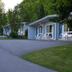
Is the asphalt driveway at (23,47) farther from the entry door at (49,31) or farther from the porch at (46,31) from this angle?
the entry door at (49,31)

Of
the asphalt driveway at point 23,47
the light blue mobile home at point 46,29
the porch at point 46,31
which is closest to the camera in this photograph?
the asphalt driveway at point 23,47

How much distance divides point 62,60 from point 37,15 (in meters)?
47.5

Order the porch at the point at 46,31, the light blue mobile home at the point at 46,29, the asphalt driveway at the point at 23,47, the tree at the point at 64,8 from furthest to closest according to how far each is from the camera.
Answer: the porch at the point at 46,31 → the light blue mobile home at the point at 46,29 → the asphalt driveway at the point at 23,47 → the tree at the point at 64,8

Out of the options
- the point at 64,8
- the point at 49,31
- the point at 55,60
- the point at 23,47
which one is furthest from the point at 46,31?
the point at 55,60

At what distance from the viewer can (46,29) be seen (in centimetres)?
4591

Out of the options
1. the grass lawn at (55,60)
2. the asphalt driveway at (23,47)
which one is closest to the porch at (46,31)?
the asphalt driveway at (23,47)

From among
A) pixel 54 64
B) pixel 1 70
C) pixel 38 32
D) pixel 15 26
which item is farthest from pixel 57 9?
pixel 15 26

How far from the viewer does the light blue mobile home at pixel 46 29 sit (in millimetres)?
41544

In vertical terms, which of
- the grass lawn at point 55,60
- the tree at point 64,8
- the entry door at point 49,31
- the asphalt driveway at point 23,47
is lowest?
the grass lawn at point 55,60

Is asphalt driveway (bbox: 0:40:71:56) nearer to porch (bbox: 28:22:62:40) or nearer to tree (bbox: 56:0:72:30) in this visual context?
tree (bbox: 56:0:72:30)

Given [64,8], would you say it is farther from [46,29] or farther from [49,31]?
[46,29]

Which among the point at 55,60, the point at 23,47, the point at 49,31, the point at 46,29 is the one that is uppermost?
the point at 46,29

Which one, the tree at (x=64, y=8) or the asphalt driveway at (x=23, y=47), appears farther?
the asphalt driveway at (x=23, y=47)

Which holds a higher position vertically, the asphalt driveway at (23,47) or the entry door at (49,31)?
the entry door at (49,31)
